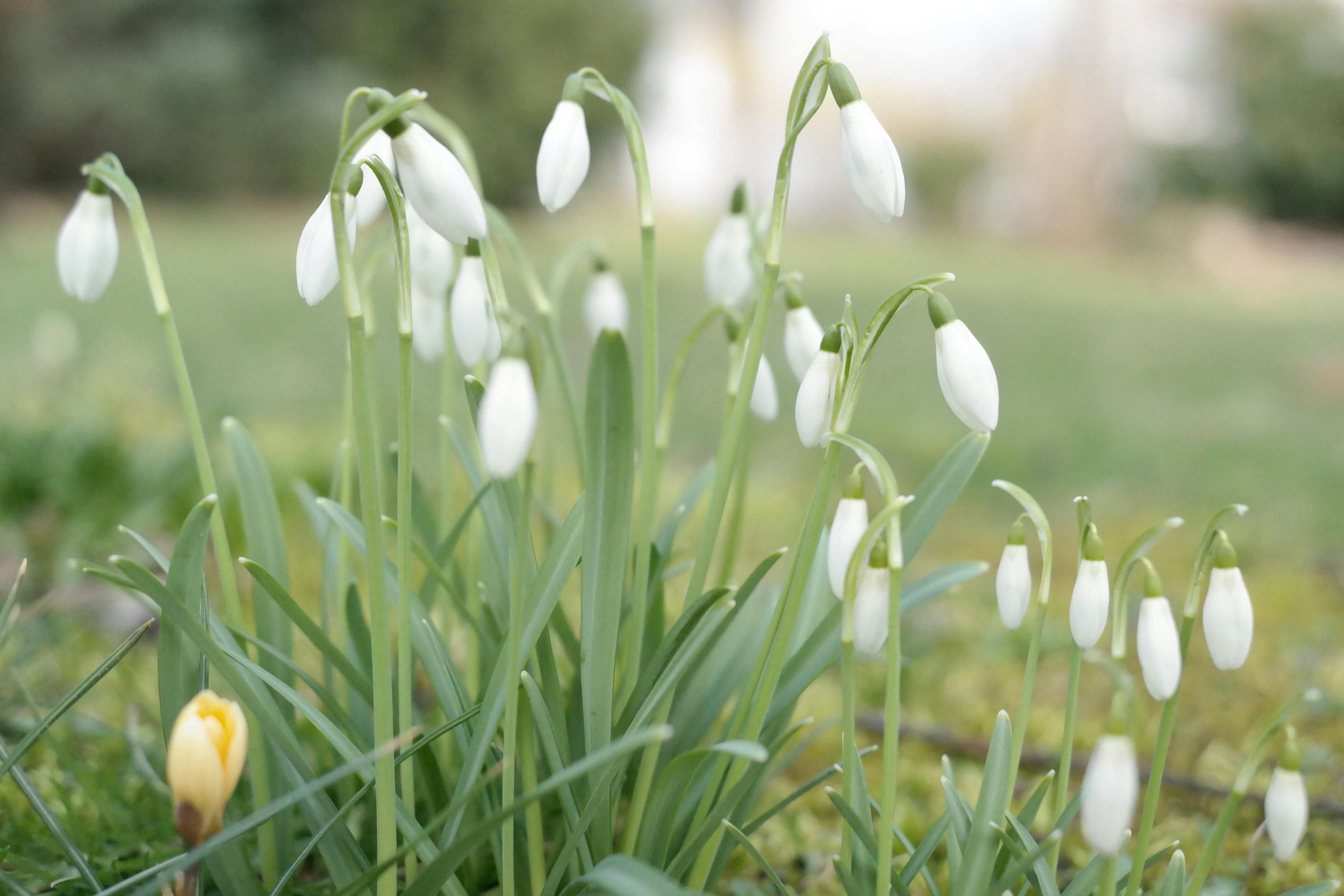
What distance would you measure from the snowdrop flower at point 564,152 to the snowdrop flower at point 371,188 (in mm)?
162

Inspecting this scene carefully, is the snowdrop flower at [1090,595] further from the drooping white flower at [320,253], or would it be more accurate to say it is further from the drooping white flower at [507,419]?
the drooping white flower at [320,253]

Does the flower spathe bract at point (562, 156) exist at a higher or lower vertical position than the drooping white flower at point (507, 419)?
higher

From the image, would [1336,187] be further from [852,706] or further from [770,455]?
[852,706]

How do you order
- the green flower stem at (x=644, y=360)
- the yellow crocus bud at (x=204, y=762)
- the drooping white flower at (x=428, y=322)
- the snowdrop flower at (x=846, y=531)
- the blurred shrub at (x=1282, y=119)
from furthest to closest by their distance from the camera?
the blurred shrub at (x=1282, y=119), the drooping white flower at (x=428, y=322), the green flower stem at (x=644, y=360), the snowdrop flower at (x=846, y=531), the yellow crocus bud at (x=204, y=762)

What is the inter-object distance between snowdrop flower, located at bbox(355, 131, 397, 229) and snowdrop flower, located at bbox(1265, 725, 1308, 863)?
40.2 inches

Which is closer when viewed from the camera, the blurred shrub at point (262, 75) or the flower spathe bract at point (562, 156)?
the flower spathe bract at point (562, 156)

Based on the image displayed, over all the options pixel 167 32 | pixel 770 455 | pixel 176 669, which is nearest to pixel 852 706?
pixel 176 669

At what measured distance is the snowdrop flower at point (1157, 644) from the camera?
0.99 m

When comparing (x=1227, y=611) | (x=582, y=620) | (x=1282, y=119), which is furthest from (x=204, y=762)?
(x=1282, y=119)

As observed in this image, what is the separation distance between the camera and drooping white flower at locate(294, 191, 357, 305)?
1091 millimetres

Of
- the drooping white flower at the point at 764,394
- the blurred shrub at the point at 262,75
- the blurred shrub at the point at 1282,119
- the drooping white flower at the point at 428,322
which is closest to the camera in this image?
the drooping white flower at the point at 764,394

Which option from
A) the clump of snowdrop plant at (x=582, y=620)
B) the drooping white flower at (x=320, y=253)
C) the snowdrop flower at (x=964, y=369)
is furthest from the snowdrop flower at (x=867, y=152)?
the drooping white flower at (x=320, y=253)

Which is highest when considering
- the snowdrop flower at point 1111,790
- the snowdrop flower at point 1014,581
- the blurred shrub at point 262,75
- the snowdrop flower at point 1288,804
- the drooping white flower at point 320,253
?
the blurred shrub at point 262,75

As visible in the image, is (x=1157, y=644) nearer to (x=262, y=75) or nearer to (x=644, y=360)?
(x=644, y=360)
